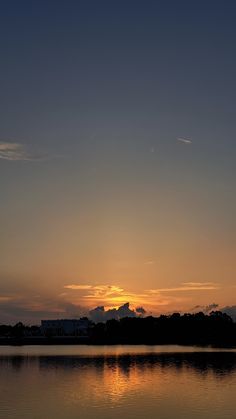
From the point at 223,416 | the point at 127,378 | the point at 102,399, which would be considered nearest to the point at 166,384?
the point at 127,378

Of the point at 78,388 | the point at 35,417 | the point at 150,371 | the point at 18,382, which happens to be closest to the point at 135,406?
the point at 35,417

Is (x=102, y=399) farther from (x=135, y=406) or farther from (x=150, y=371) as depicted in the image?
(x=150, y=371)

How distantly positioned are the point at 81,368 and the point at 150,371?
1357 cm

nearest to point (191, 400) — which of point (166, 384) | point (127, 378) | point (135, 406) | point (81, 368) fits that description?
point (135, 406)

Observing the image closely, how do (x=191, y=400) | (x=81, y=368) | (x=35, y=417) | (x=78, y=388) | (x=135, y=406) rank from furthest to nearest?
(x=81, y=368) → (x=78, y=388) → (x=191, y=400) → (x=135, y=406) → (x=35, y=417)

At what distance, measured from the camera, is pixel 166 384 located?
67.4m

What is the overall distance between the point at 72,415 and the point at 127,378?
3076 centimetres

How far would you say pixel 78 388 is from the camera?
63.9m

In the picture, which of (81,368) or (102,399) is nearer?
(102,399)

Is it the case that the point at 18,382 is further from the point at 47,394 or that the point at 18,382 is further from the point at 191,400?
the point at 191,400

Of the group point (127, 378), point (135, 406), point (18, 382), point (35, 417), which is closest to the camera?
point (35, 417)

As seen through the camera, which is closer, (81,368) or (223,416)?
(223,416)

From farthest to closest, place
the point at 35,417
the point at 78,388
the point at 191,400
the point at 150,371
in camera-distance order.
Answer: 1. the point at 150,371
2. the point at 78,388
3. the point at 191,400
4. the point at 35,417

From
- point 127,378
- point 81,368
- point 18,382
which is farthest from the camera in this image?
point 81,368
